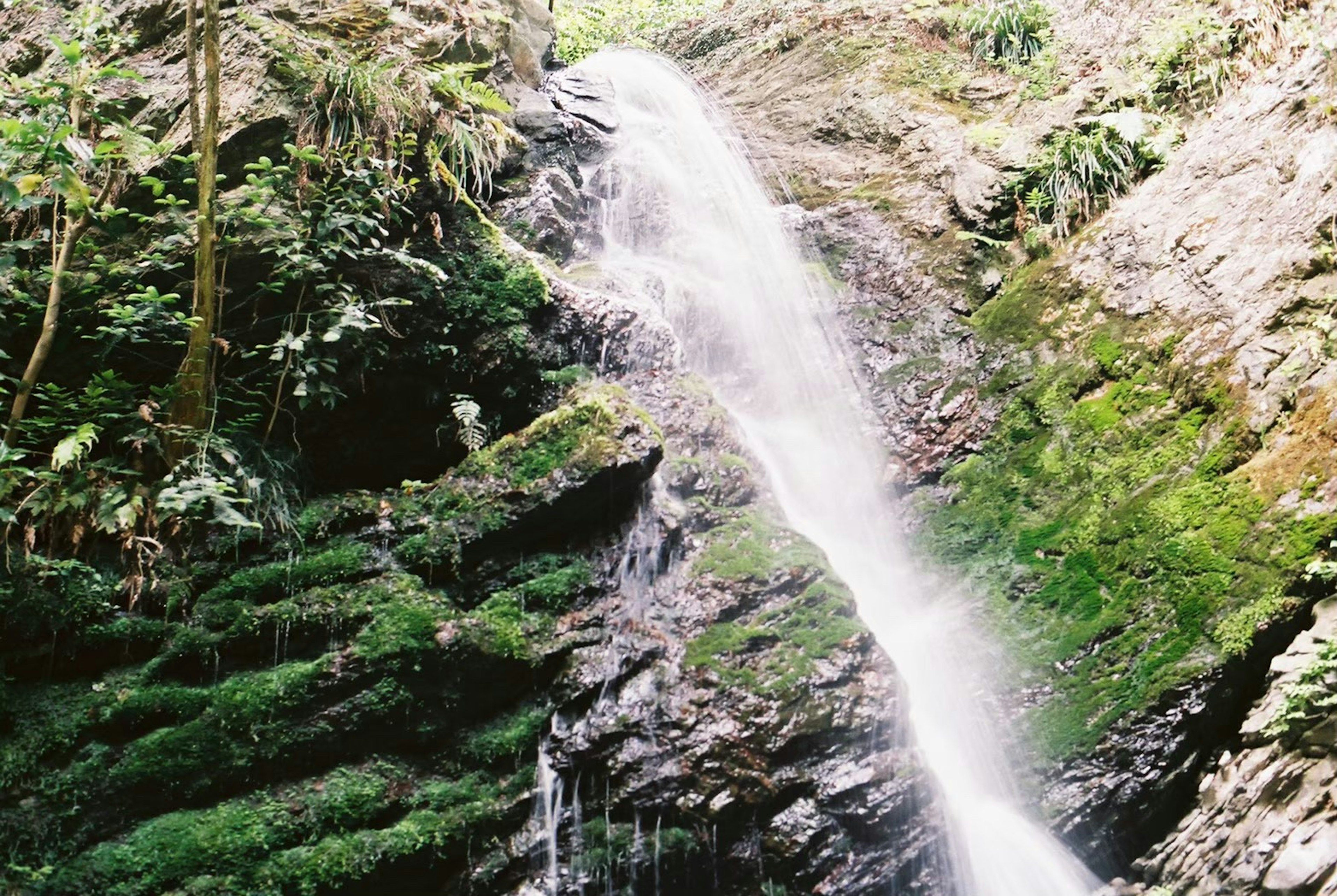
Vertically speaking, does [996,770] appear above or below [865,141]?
below

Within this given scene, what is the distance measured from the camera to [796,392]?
8.16m

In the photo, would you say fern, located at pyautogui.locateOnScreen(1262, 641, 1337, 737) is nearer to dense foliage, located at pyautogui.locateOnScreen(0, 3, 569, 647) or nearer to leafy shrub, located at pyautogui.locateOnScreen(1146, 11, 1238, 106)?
dense foliage, located at pyautogui.locateOnScreen(0, 3, 569, 647)

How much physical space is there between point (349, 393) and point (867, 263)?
566 centimetres

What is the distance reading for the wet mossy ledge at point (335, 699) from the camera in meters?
4.40

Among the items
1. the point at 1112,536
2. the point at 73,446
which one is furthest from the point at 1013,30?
the point at 73,446

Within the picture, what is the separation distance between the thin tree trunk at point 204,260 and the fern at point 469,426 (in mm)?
1609

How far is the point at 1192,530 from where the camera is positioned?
18.5 ft

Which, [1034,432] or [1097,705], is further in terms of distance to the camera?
[1034,432]

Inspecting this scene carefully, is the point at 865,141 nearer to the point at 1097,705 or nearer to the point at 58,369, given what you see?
the point at 1097,705

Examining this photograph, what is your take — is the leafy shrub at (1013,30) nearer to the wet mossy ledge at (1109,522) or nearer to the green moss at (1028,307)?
the green moss at (1028,307)

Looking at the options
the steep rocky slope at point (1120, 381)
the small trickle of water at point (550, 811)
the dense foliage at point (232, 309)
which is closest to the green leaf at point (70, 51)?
the dense foliage at point (232, 309)

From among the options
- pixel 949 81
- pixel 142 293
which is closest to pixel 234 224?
pixel 142 293

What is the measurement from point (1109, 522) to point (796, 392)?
120 inches

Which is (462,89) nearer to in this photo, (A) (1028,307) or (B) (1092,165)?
(A) (1028,307)
